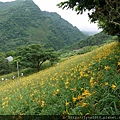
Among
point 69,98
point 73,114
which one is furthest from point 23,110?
point 73,114

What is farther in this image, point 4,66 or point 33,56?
point 4,66

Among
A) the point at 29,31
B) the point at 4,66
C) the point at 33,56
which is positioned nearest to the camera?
the point at 33,56

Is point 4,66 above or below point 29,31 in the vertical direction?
below

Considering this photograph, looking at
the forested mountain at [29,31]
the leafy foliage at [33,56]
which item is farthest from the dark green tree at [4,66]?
the forested mountain at [29,31]

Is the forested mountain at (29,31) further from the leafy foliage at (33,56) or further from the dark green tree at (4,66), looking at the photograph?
the leafy foliage at (33,56)

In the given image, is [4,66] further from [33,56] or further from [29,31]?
[29,31]

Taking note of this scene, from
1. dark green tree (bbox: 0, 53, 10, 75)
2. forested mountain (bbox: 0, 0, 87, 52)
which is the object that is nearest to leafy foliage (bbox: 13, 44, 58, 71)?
dark green tree (bbox: 0, 53, 10, 75)

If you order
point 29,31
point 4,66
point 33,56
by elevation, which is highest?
point 29,31

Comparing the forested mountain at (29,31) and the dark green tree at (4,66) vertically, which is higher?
the forested mountain at (29,31)

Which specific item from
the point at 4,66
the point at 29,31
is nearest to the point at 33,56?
the point at 4,66

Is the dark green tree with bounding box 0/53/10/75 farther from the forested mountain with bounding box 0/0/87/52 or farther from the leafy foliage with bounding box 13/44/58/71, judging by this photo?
the forested mountain with bounding box 0/0/87/52

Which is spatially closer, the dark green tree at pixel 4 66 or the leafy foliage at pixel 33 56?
the leafy foliage at pixel 33 56

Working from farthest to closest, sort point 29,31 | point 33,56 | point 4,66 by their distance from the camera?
point 29,31 < point 4,66 < point 33,56

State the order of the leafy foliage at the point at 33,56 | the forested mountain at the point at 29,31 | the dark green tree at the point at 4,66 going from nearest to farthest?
Result: the leafy foliage at the point at 33,56 < the dark green tree at the point at 4,66 < the forested mountain at the point at 29,31
